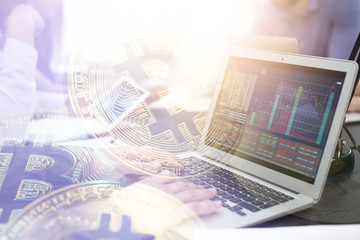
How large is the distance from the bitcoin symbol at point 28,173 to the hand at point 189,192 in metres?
0.17

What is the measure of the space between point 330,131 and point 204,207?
0.90 ft

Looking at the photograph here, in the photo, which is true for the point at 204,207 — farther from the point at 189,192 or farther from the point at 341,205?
the point at 341,205

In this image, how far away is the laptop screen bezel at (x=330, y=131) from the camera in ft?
1.99

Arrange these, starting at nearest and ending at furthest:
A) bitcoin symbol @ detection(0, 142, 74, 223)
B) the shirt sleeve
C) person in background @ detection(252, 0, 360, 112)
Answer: bitcoin symbol @ detection(0, 142, 74, 223) < the shirt sleeve < person in background @ detection(252, 0, 360, 112)

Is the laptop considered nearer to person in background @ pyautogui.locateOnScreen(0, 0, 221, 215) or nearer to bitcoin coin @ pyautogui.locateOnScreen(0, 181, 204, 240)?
bitcoin coin @ pyautogui.locateOnScreen(0, 181, 204, 240)

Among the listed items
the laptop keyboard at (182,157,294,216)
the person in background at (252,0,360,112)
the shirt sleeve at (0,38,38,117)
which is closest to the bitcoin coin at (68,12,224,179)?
the laptop keyboard at (182,157,294,216)

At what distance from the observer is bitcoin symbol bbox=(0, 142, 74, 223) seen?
539 mm

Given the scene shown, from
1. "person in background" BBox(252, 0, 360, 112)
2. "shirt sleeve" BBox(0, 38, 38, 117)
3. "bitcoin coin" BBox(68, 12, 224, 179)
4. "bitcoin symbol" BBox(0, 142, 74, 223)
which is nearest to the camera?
"bitcoin symbol" BBox(0, 142, 74, 223)

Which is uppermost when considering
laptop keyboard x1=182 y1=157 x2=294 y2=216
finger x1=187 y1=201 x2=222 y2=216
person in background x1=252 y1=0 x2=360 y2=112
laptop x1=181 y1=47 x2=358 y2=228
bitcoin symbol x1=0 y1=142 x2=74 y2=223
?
person in background x1=252 y1=0 x2=360 y2=112

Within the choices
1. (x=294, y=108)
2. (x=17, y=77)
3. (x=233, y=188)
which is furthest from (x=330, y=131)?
(x=17, y=77)

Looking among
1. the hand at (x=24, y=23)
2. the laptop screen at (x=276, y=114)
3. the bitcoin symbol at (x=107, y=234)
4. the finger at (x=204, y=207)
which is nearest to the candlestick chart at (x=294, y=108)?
the laptop screen at (x=276, y=114)

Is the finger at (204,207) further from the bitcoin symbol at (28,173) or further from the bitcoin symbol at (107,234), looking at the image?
the bitcoin symbol at (28,173)

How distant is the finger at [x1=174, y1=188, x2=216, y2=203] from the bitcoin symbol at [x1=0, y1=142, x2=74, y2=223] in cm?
22

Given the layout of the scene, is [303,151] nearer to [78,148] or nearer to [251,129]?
[251,129]
